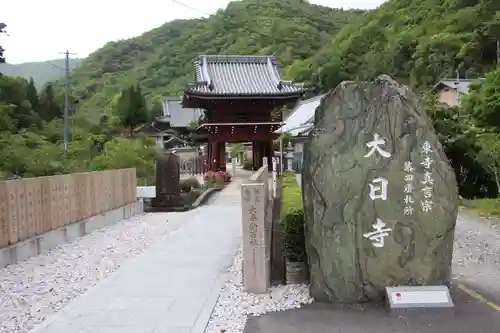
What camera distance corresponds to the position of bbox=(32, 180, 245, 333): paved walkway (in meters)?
5.01

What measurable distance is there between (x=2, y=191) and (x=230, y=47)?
41.9 meters

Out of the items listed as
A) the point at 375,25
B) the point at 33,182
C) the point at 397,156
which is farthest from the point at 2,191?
the point at 375,25

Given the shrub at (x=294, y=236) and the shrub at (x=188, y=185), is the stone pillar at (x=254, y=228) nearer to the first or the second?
the shrub at (x=294, y=236)

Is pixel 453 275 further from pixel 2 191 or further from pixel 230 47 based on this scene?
pixel 230 47

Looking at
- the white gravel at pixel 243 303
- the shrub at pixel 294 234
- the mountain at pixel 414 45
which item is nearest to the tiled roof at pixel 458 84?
the mountain at pixel 414 45

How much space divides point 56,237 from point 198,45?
158ft

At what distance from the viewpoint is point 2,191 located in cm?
823

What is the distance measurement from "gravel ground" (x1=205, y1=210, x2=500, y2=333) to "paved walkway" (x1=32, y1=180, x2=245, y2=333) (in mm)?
153

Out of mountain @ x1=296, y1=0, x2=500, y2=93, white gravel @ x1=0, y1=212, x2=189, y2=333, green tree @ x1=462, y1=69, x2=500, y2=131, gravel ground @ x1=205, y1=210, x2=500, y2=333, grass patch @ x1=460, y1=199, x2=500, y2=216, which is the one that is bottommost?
white gravel @ x1=0, y1=212, x2=189, y2=333

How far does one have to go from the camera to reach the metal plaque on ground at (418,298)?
5.21m

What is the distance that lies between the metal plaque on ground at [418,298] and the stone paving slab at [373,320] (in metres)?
0.08

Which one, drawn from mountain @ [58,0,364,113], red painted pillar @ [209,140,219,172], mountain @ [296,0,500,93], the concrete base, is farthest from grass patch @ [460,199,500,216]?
mountain @ [296,0,500,93]

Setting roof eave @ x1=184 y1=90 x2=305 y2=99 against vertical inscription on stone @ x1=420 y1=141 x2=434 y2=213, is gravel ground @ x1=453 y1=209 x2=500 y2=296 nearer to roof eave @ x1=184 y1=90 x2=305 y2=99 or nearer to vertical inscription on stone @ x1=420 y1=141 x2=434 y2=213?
vertical inscription on stone @ x1=420 y1=141 x2=434 y2=213

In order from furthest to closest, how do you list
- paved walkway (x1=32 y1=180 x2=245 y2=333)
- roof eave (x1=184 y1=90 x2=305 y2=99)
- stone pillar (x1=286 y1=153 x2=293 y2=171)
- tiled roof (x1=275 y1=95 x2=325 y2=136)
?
tiled roof (x1=275 y1=95 x2=325 y2=136), stone pillar (x1=286 y1=153 x2=293 y2=171), roof eave (x1=184 y1=90 x2=305 y2=99), paved walkway (x1=32 y1=180 x2=245 y2=333)
